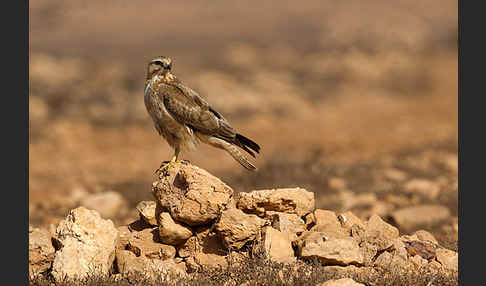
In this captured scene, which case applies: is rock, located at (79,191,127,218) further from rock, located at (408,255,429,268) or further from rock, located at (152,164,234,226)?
rock, located at (408,255,429,268)

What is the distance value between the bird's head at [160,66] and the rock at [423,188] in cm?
802

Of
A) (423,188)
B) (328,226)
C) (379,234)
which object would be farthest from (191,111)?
(423,188)

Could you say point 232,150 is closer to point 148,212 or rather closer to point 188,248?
point 148,212

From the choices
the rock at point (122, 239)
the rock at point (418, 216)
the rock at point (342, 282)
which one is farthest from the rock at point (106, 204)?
the rock at point (342, 282)

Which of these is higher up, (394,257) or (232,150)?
(232,150)

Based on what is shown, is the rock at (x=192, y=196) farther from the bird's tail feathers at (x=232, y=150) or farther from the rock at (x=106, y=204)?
the rock at (x=106, y=204)

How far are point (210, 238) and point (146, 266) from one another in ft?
2.86

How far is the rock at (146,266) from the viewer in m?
7.29

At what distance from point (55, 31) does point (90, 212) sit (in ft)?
93.6

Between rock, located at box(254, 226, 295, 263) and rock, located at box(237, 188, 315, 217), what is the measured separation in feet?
2.16

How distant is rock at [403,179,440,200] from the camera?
1545 cm

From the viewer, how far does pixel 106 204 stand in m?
14.7

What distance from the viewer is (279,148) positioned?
21.0m

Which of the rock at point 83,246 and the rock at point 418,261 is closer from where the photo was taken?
the rock at point 83,246
